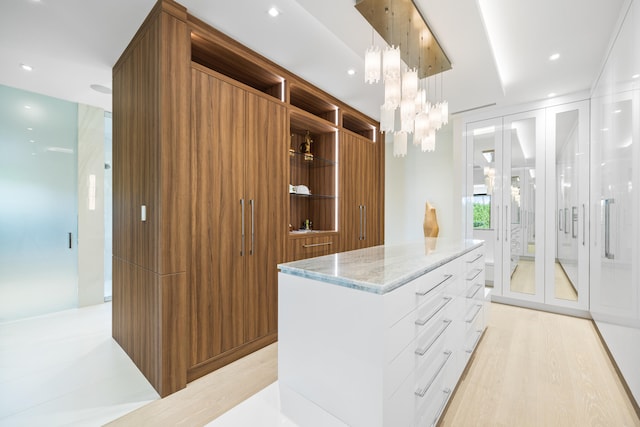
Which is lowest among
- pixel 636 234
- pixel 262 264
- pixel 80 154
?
pixel 262 264

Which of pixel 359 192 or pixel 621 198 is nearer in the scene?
pixel 621 198

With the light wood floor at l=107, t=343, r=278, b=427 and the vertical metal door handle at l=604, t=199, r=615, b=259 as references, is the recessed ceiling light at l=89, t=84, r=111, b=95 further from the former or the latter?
the vertical metal door handle at l=604, t=199, r=615, b=259

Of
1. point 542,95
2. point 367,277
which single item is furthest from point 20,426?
point 542,95

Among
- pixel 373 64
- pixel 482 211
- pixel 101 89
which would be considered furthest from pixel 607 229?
pixel 101 89

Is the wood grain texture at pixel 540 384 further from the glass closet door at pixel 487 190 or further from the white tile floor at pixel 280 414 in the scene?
the glass closet door at pixel 487 190

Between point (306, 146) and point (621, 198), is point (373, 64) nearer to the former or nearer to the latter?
point (306, 146)

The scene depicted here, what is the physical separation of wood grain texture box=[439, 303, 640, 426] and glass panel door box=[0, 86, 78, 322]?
4.44 m

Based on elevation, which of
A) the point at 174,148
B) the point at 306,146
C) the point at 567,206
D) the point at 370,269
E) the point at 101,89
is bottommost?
the point at 370,269

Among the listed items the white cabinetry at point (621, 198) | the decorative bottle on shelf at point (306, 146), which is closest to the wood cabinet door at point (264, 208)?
the decorative bottle on shelf at point (306, 146)

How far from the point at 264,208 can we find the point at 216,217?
49 centimetres

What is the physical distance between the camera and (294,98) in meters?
3.31

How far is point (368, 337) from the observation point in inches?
41.5

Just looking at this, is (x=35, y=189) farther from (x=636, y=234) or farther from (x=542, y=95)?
(x=542, y=95)

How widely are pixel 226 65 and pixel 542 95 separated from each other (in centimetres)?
383
